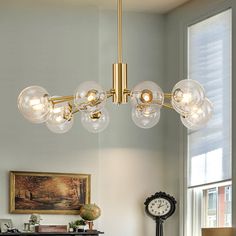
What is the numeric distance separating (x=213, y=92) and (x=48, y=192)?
89.8 inches

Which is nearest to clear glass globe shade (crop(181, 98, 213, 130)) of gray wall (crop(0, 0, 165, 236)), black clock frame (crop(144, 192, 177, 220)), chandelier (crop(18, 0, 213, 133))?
chandelier (crop(18, 0, 213, 133))

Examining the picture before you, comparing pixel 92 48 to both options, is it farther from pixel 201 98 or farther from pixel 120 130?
pixel 201 98

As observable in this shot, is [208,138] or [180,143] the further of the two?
[180,143]

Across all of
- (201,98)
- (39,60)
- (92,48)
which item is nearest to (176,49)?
(92,48)

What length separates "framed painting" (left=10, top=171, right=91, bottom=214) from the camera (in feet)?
29.4

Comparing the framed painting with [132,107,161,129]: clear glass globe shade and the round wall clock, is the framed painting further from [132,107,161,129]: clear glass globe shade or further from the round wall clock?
[132,107,161,129]: clear glass globe shade

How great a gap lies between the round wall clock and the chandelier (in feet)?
11.5

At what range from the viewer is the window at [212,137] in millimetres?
8453

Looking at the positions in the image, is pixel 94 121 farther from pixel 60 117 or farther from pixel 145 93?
pixel 145 93

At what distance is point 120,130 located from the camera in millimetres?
9547

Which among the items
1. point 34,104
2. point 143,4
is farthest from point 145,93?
point 143,4

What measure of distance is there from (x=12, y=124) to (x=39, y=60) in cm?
87

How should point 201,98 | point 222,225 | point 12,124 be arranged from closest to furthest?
point 201,98 < point 222,225 < point 12,124

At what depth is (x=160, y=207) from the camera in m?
9.34
